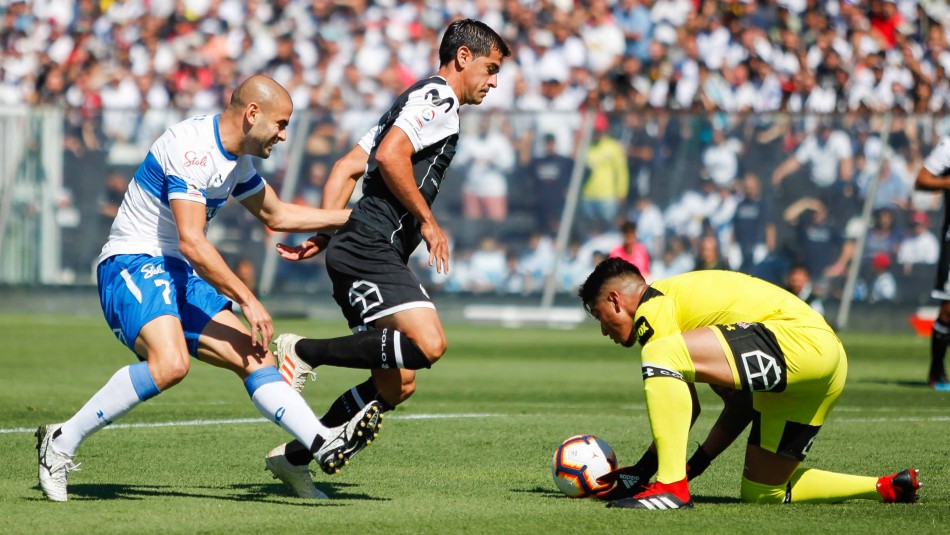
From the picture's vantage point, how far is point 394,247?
705 centimetres

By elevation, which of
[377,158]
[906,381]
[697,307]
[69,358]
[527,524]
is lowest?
[69,358]

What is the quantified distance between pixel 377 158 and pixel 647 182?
13083mm

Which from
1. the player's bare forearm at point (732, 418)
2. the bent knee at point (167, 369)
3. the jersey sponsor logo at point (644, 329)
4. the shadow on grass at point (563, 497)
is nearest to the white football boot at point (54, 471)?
the bent knee at point (167, 369)

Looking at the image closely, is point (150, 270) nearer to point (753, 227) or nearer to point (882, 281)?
point (753, 227)

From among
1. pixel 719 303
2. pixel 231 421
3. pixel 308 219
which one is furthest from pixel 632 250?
pixel 719 303

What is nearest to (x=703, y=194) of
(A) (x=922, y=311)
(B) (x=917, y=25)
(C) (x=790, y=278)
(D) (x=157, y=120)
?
(C) (x=790, y=278)

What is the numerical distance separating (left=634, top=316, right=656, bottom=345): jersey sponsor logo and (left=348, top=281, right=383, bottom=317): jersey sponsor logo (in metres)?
1.35

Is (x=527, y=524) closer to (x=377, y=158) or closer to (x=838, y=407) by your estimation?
(x=377, y=158)

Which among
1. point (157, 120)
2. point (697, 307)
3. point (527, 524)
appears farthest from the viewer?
point (157, 120)

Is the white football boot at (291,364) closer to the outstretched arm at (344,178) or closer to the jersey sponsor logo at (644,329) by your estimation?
the outstretched arm at (344,178)

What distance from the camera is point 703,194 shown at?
63.4ft

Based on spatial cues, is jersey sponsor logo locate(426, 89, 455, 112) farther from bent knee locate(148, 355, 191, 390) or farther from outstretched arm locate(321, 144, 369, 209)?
bent knee locate(148, 355, 191, 390)

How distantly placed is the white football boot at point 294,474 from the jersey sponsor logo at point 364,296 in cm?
78

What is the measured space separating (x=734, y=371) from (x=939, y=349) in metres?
6.96
